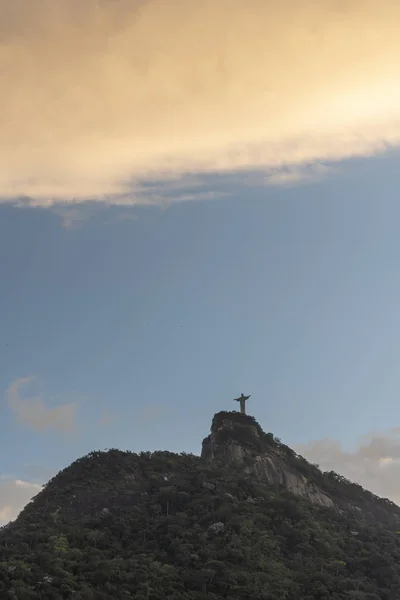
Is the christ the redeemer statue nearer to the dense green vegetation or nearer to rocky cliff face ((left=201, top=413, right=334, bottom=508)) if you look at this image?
rocky cliff face ((left=201, top=413, right=334, bottom=508))

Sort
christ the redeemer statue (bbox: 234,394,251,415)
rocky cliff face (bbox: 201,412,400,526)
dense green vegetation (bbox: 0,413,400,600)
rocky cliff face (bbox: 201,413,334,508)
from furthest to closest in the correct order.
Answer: christ the redeemer statue (bbox: 234,394,251,415), rocky cliff face (bbox: 201,412,400,526), rocky cliff face (bbox: 201,413,334,508), dense green vegetation (bbox: 0,413,400,600)

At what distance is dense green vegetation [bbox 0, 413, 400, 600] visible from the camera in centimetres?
4706

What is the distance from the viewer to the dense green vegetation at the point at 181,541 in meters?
47.1

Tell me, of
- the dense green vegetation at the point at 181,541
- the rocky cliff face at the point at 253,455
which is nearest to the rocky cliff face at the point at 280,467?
the rocky cliff face at the point at 253,455

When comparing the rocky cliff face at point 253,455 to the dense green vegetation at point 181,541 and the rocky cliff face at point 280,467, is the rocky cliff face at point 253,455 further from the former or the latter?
the dense green vegetation at point 181,541

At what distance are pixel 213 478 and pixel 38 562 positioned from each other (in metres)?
25.8

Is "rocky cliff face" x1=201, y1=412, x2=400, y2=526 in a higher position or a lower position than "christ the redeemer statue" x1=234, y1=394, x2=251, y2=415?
lower

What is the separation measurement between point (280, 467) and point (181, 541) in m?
28.7

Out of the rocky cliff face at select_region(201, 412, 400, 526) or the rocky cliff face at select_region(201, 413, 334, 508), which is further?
the rocky cliff face at select_region(201, 412, 400, 526)

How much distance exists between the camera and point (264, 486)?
72000 mm

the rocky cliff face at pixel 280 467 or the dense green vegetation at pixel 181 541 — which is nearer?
the dense green vegetation at pixel 181 541

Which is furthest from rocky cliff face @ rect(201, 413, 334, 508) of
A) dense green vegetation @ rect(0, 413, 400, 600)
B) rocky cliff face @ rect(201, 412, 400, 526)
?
dense green vegetation @ rect(0, 413, 400, 600)

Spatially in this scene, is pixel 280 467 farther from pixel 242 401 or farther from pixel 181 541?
pixel 181 541

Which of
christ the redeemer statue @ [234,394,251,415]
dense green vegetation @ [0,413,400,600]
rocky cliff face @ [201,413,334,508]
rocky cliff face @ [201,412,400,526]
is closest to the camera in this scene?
dense green vegetation @ [0,413,400,600]
